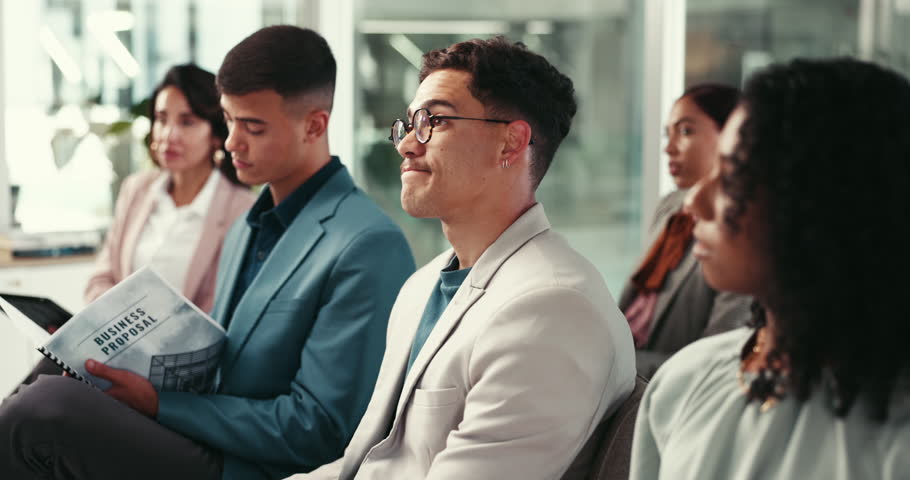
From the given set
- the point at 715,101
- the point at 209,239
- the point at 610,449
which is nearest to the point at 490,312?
the point at 610,449

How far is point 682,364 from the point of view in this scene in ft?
3.92

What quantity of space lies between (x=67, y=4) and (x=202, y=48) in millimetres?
692

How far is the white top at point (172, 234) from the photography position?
10.7 feet

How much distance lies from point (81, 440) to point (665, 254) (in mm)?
1958

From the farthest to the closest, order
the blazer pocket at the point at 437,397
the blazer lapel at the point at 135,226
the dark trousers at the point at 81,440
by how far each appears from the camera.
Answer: the blazer lapel at the point at 135,226 < the dark trousers at the point at 81,440 < the blazer pocket at the point at 437,397

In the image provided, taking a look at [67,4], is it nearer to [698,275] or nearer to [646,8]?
[646,8]

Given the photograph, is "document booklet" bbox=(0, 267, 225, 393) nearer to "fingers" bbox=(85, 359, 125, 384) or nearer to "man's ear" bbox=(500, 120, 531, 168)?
"fingers" bbox=(85, 359, 125, 384)

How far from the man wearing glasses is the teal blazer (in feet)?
0.65

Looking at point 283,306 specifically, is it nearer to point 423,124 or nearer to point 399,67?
point 423,124

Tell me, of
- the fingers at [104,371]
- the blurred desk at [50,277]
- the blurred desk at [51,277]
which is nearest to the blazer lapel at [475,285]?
the fingers at [104,371]

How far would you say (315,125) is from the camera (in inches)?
92.0

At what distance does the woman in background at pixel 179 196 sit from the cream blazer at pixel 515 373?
1.86 metres

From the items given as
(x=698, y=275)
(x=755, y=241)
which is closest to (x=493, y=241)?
(x=755, y=241)

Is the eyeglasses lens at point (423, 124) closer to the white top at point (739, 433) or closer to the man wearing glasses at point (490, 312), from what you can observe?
the man wearing glasses at point (490, 312)
